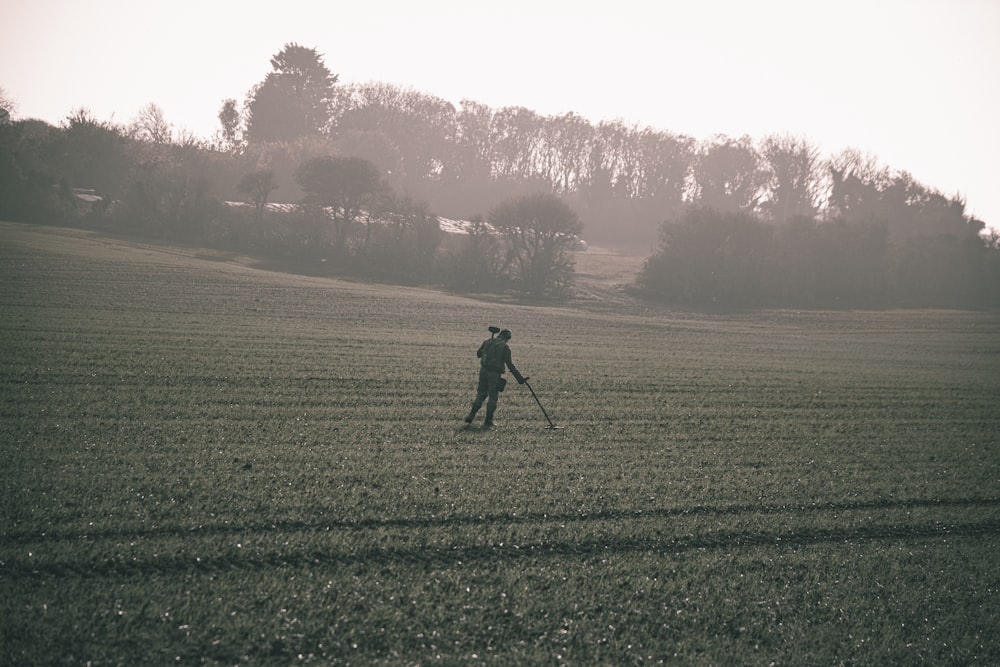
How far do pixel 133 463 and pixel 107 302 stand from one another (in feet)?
85.4

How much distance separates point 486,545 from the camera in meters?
11.2

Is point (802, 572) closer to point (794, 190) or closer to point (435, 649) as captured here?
point (435, 649)

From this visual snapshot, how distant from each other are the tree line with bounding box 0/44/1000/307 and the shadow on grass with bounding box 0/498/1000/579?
5120cm

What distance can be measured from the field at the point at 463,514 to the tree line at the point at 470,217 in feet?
128

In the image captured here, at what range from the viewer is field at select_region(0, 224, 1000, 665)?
881cm

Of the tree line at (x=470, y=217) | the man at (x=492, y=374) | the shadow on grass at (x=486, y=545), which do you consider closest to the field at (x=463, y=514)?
the shadow on grass at (x=486, y=545)

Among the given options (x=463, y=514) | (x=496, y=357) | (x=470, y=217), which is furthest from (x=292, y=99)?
(x=463, y=514)

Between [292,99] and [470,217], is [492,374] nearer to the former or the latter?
[470,217]

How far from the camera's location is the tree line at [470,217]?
6631 centimetres

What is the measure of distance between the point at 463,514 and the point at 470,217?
249 ft

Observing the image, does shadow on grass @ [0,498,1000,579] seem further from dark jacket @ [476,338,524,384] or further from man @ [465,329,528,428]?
dark jacket @ [476,338,524,384]

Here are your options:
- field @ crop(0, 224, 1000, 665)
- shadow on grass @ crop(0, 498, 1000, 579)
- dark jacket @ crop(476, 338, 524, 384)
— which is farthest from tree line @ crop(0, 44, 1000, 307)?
shadow on grass @ crop(0, 498, 1000, 579)

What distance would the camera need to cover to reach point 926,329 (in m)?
60.2

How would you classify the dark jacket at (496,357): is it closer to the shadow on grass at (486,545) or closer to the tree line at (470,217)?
the shadow on grass at (486,545)
